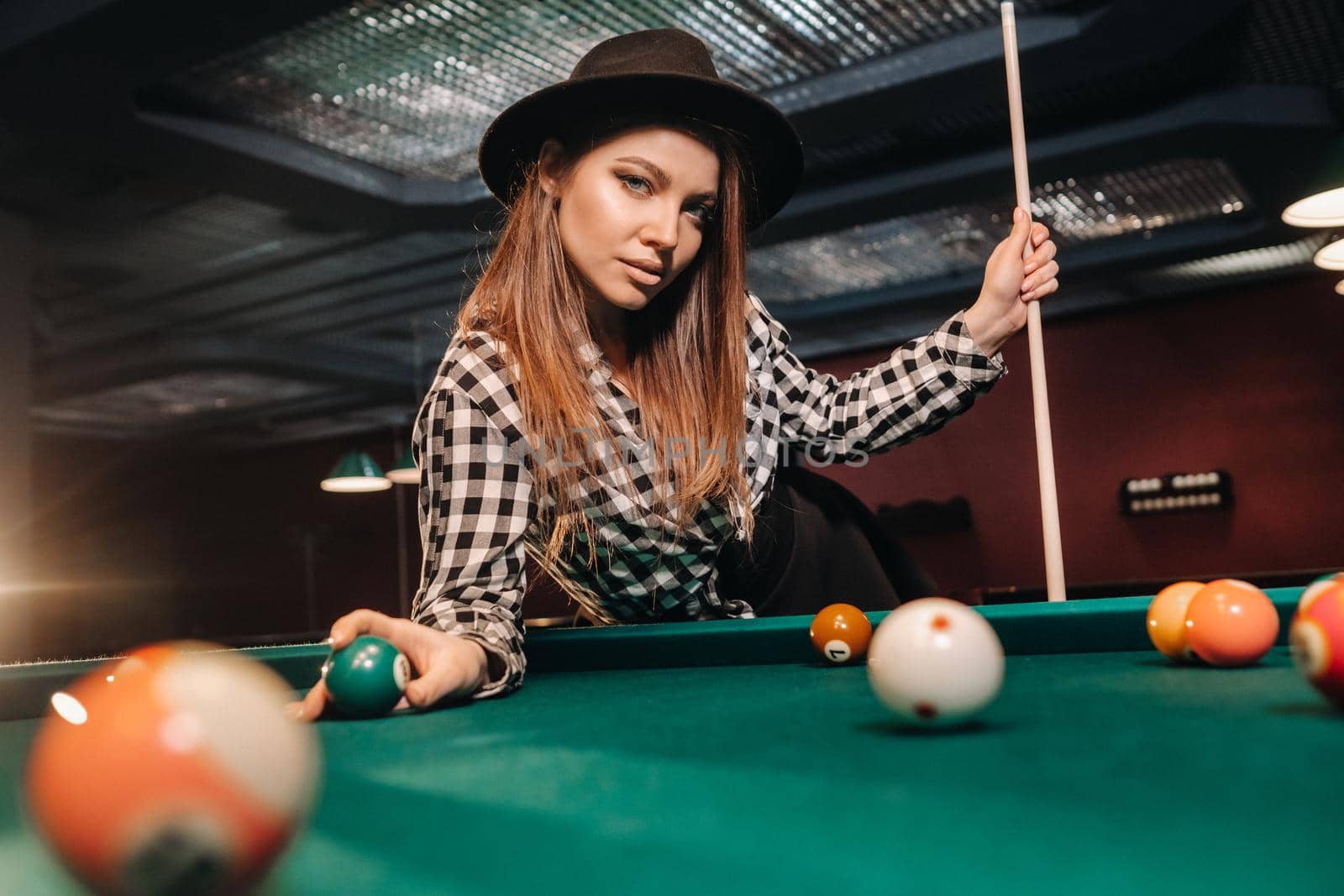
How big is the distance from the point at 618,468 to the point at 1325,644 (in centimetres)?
129

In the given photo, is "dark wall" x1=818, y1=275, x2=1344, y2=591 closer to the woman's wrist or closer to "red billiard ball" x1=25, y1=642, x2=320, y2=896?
the woman's wrist

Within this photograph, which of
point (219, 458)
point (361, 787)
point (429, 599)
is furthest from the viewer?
point (219, 458)

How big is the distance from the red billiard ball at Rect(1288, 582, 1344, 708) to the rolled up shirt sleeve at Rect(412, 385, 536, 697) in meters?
1.05

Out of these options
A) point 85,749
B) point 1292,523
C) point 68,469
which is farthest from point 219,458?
point 85,749

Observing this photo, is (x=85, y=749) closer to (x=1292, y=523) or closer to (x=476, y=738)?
(x=476, y=738)

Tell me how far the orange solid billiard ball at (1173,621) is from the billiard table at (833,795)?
0.05m

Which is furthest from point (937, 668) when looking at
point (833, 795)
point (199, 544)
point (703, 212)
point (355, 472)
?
point (199, 544)

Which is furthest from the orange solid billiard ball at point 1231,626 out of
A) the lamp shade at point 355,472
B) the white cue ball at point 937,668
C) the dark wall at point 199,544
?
the dark wall at point 199,544

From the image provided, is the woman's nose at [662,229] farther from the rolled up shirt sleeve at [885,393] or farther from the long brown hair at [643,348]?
the rolled up shirt sleeve at [885,393]

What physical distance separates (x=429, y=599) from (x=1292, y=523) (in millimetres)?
8472

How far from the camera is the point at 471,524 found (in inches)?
67.2

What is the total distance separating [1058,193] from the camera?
21.0ft

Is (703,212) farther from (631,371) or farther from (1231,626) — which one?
(1231,626)

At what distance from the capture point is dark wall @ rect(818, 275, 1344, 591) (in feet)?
27.1
